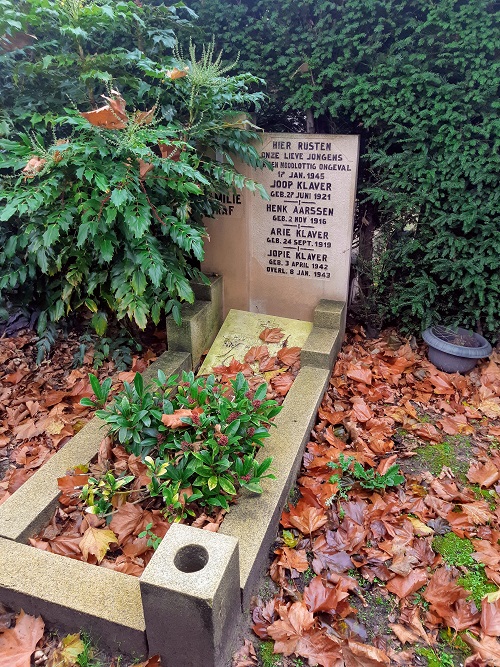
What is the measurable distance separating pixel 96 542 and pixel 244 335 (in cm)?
222

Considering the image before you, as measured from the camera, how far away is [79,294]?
134 inches

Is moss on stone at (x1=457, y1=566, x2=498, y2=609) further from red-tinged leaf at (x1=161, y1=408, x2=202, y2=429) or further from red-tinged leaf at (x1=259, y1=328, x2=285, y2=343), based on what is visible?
red-tinged leaf at (x1=259, y1=328, x2=285, y2=343)

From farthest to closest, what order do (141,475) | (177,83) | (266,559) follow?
(177,83), (141,475), (266,559)

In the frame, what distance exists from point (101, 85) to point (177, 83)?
1.92 ft

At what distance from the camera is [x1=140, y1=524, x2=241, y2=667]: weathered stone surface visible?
1578 mm

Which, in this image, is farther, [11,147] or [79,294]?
[79,294]

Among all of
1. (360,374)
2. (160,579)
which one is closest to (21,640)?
(160,579)

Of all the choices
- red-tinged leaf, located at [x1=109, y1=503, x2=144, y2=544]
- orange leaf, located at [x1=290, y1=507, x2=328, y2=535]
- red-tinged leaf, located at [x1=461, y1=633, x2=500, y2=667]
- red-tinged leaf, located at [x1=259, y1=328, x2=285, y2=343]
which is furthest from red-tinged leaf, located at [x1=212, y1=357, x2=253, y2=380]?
red-tinged leaf, located at [x1=461, y1=633, x2=500, y2=667]

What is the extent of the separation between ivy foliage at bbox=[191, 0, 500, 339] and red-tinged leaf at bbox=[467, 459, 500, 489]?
1.37 m

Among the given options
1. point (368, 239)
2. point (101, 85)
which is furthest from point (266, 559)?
point (101, 85)

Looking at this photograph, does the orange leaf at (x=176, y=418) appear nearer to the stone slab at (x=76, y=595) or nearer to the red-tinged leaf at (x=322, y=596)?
the stone slab at (x=76, y=595)

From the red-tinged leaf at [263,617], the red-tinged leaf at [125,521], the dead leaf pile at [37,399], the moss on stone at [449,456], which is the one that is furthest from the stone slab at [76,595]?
the moss on stone at [449,456]

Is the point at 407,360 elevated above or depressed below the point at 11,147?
below

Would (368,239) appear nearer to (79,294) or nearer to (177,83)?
(177,83)
